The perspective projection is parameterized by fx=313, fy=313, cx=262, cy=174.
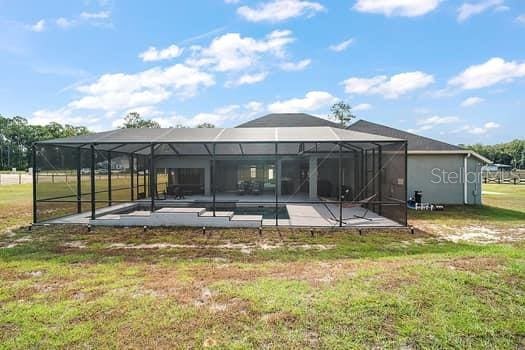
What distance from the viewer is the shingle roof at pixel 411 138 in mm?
13773

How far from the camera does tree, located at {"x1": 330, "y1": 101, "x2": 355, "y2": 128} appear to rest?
41438 mm

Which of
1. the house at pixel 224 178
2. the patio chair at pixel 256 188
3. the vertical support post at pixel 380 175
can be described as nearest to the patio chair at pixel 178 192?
the house at pixel 224 178

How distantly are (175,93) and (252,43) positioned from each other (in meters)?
14.4

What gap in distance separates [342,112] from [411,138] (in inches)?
1089

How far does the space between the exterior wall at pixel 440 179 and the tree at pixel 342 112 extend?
28.6 meters

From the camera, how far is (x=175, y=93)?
89.4 ft

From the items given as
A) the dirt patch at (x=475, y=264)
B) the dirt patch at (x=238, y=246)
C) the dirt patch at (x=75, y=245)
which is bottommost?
the dirt patch at (x=238, y=246)

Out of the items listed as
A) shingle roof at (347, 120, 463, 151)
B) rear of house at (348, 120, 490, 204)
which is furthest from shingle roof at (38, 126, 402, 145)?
shingle roof at (347, 120, 463, 151)

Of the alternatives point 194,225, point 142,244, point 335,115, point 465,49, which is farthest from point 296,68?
point 335,115

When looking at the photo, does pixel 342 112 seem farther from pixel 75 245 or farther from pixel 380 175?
pixel 75 245

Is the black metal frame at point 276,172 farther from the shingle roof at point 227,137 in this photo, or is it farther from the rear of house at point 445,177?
the rear of house at point 445,177

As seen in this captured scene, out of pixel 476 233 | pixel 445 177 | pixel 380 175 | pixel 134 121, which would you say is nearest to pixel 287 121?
pixel 445 177

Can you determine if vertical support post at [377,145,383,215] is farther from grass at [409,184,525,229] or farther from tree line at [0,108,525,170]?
tree line at [0,108,525,170]

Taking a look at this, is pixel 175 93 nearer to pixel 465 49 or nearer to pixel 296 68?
pixel 296 68
